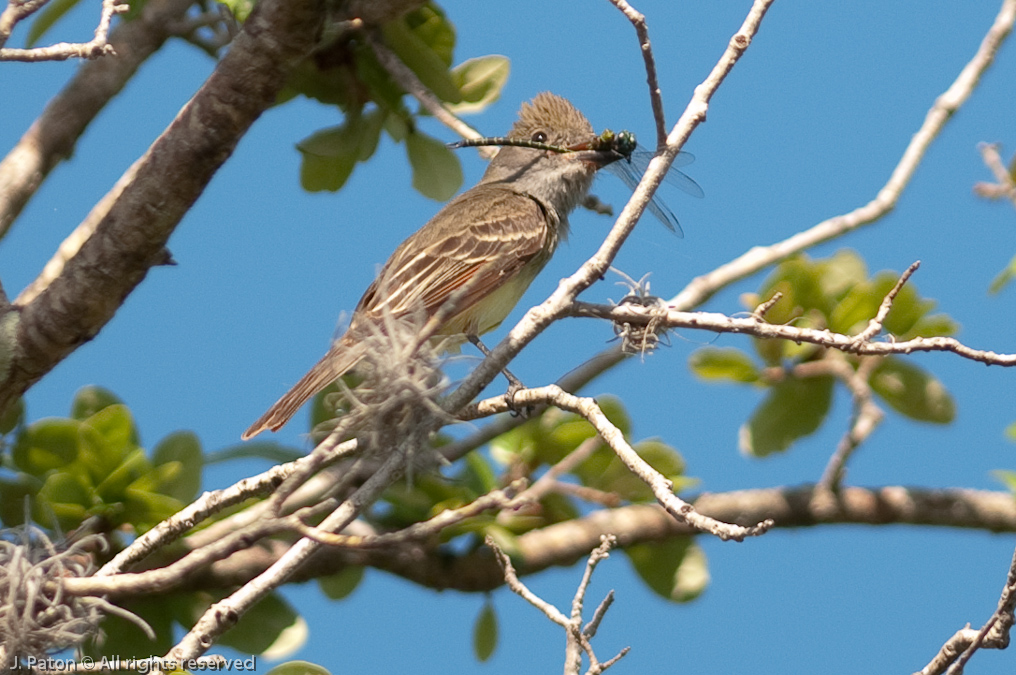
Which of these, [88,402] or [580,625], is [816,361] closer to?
[580,625]

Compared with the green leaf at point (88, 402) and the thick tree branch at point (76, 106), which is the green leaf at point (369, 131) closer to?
the thick tree branch at point (76, 106)

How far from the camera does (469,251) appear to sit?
3875 millimetres

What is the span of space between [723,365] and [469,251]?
3.15 ft

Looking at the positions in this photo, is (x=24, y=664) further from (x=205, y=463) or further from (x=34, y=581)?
(x=205, y=463)

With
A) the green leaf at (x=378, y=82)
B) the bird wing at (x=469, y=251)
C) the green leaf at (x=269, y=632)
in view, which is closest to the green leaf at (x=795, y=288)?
the bird wing at (x=469, y=251)

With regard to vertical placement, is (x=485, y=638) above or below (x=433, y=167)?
below

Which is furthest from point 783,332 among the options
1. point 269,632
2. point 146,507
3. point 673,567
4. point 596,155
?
point 596,155

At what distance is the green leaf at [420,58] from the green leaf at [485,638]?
5.73 feet

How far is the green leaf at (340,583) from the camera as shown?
131 inches

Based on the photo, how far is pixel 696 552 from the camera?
3.51 m

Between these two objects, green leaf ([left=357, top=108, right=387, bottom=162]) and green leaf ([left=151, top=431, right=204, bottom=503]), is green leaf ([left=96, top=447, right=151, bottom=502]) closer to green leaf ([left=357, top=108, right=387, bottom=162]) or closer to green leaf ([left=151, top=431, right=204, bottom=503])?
green leaf ([left=151, top=431, right=204, bottom=503])

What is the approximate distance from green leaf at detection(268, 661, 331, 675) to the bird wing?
128 centimetres

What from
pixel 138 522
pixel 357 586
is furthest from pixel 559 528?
pixel 138 522

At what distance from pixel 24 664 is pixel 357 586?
4.40 ft
